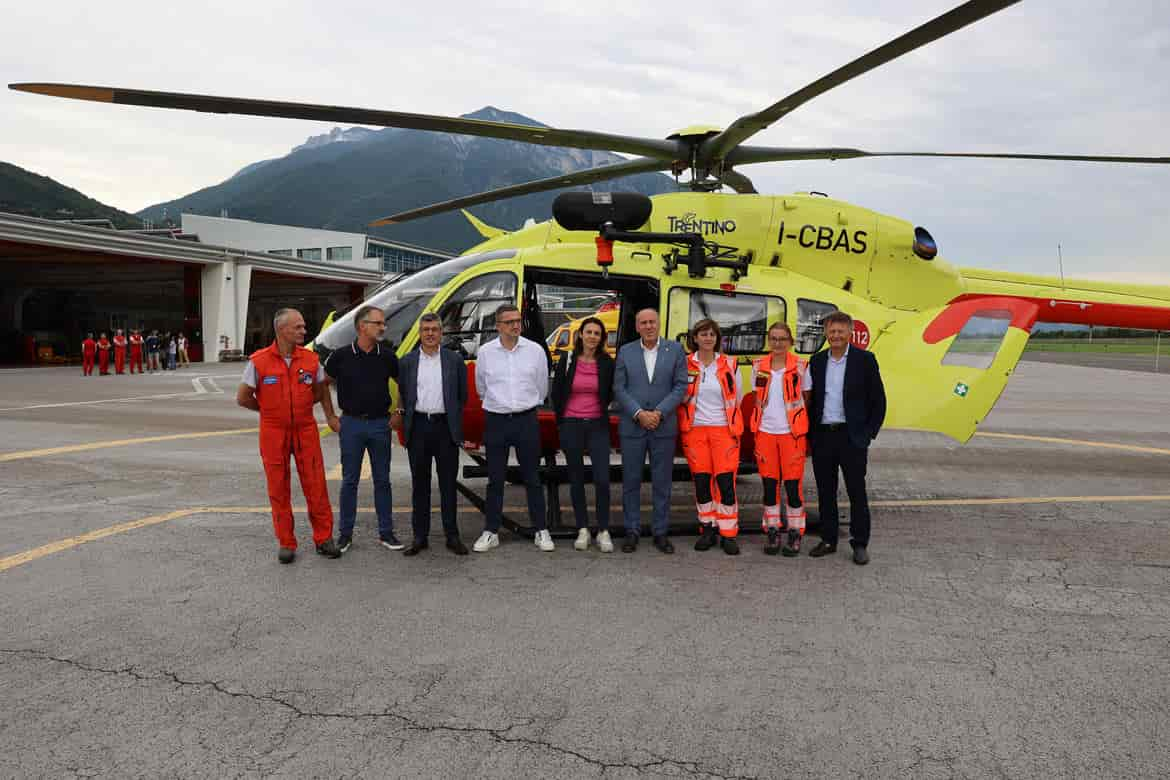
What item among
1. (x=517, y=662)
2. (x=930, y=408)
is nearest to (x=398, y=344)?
(x=517, y=662)

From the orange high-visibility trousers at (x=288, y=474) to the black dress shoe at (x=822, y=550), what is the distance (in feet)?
12.1

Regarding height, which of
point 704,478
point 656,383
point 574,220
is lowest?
point 704,478

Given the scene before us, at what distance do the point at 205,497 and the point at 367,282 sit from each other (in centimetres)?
4258

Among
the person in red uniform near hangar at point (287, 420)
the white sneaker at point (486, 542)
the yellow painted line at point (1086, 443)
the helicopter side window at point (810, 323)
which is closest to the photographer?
the person in red uniform near hangar at point (287, 420)

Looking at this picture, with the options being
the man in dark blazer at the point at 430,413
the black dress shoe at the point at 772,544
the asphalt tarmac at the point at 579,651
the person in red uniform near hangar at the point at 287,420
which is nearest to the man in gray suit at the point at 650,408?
the asphalt tarmac at the point at 579,651

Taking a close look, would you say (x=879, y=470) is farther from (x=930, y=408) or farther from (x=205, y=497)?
(x=205, y=497)

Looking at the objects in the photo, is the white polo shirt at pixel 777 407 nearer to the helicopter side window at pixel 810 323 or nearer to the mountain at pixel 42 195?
the helicopter side window at pixel 810 323

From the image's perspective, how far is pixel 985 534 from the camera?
19.3 ft

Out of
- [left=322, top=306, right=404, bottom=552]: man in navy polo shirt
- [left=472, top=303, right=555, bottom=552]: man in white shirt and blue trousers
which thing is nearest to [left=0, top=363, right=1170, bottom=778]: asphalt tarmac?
[left=322, top=306, right=404, bottom=552]: man in navy polo shirt

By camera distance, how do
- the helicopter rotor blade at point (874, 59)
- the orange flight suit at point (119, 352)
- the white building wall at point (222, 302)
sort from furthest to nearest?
the white building wall at point (222, 302)
the orange flight suit at point (119, 352)
the helicopter rotor blade at point (874, 59)

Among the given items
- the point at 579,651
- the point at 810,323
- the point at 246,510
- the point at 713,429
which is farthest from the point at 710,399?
the point at 246,510

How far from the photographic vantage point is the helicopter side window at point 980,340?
6508 mm

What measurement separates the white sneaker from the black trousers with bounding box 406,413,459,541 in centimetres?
19

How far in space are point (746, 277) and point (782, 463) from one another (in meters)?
1.95
